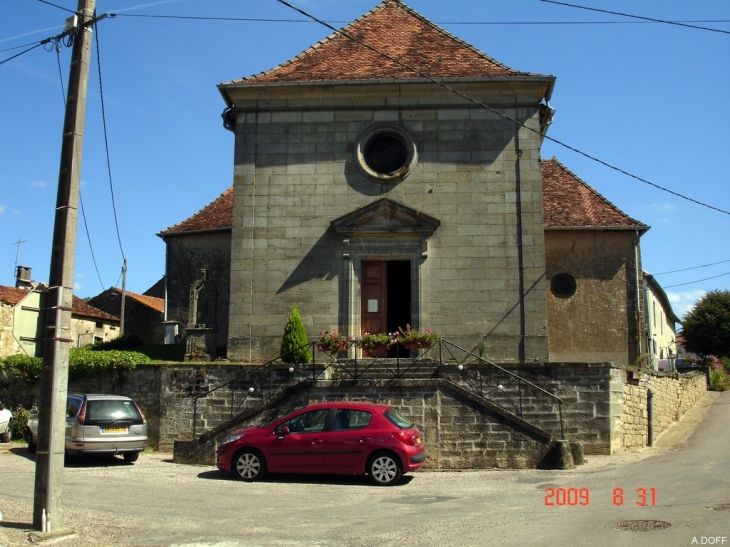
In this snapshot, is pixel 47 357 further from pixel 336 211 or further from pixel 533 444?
pixel 336 211

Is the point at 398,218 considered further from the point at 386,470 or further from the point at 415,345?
the point at 386,470

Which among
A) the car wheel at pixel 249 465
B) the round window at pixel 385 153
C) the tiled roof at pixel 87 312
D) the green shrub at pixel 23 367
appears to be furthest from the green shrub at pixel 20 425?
the tiled roof at pixel 87 312

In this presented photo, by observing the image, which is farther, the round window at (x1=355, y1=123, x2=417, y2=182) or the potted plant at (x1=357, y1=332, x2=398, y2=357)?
the round window at (x1=355, y1=123, x2=417, y2=182)

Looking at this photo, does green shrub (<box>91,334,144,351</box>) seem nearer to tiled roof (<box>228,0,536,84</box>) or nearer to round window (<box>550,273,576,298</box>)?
tiled roof (<box>228,0,536,84</box>)

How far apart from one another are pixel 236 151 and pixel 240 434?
29.2 feet

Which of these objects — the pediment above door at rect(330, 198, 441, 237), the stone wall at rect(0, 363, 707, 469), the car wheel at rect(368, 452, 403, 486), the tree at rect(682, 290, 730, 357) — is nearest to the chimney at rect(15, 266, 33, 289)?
the stone wall at rect(0, 363, 707, 469)

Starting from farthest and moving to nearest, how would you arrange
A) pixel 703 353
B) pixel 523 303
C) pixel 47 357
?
pixel 703 353 < pixel 523 303 < pixel 47 357

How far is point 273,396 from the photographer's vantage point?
16.4m

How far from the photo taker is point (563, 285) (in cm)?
2409

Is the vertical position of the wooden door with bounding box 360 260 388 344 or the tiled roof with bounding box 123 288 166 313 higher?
the tiled roof with bounding box 123 288 166 313

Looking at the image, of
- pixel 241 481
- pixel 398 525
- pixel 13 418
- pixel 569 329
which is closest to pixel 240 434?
pixel 241 481

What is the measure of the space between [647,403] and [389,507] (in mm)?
10939
